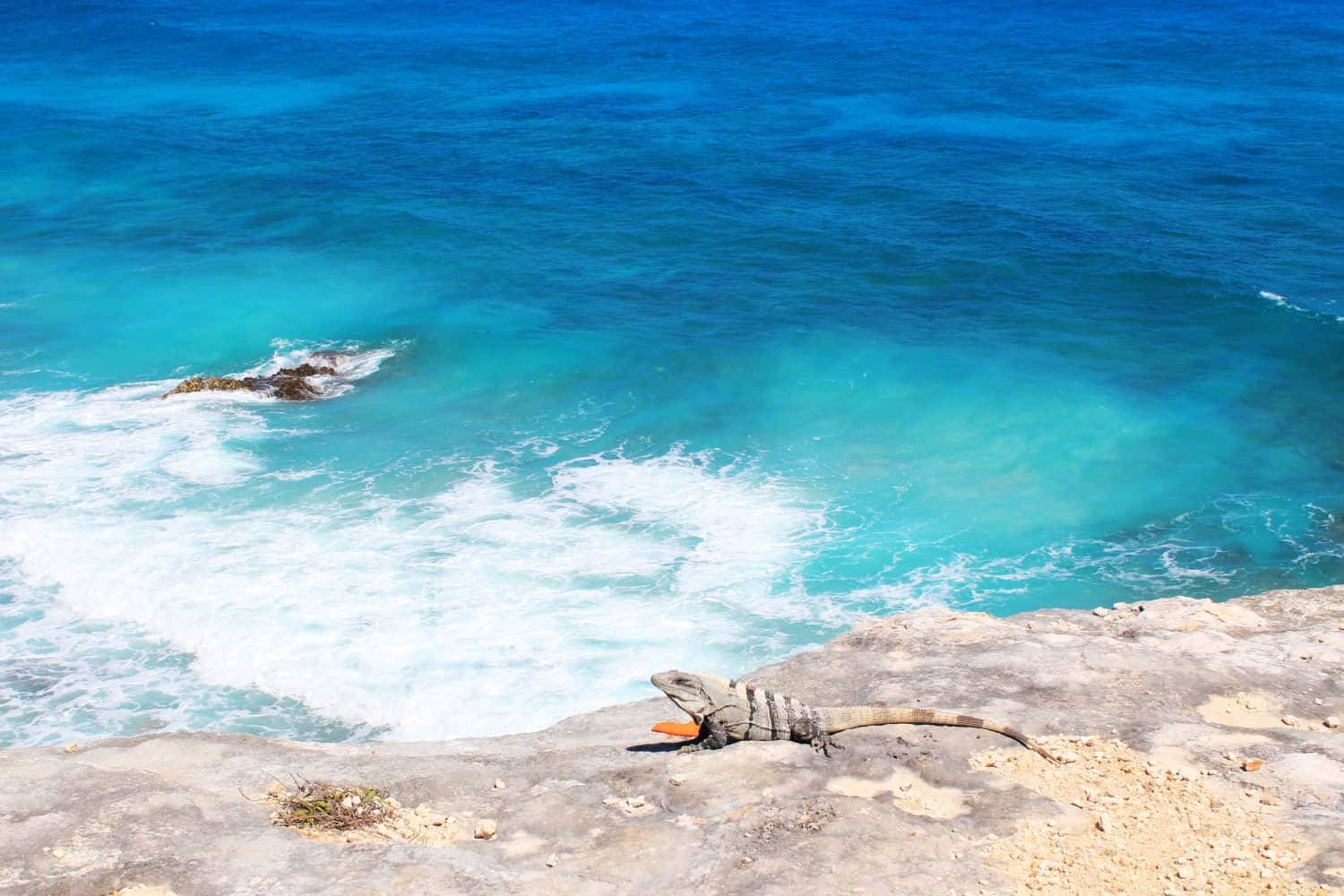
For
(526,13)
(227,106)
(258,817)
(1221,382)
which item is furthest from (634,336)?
(526,13)

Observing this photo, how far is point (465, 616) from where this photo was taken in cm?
1889

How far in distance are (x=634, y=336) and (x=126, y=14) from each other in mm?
66817

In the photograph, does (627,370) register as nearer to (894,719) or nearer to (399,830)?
(894,719)

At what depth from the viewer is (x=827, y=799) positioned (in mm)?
10328

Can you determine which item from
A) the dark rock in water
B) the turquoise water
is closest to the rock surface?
the turquoise water

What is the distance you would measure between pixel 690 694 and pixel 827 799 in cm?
188

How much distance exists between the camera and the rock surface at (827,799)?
9.16 meters

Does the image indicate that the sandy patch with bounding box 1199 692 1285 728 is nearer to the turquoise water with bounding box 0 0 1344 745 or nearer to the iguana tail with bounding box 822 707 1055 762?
the iguana tail with bounding box 822 707 1055 762

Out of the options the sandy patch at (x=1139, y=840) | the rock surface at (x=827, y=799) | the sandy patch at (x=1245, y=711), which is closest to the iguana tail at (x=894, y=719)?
the rock surface at (x=827, y=799)

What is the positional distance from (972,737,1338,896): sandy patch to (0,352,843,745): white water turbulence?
761cm

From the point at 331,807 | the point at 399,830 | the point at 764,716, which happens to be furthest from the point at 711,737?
the point at 331,807

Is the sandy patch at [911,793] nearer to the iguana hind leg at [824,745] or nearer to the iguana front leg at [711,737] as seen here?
the iguana hind leg at [824,745]

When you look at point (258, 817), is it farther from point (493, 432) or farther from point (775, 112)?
point (775, 112)

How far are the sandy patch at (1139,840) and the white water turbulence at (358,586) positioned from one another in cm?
761
